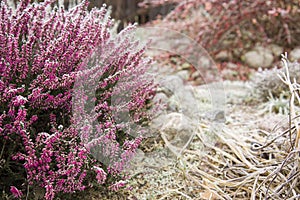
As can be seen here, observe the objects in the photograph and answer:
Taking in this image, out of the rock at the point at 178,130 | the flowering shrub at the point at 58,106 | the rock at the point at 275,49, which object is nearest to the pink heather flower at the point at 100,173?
the flowering shrub at the point at 58,106

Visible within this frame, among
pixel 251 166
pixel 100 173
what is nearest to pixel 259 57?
pixel 251 166

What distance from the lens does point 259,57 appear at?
4.51 meters

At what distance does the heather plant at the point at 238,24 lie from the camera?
4387 mm

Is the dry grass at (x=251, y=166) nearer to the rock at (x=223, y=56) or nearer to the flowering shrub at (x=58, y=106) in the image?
the flowering shrub at (x=58, y=106)

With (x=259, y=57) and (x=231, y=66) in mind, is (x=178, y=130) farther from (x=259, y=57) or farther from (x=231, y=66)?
(x=259, y=57)

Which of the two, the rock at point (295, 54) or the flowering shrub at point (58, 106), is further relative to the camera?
the rock at point (295, 54)

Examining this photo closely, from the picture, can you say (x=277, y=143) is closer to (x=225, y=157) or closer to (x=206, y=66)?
(x=225, y=157)

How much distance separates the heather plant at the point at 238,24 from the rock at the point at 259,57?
103 mm

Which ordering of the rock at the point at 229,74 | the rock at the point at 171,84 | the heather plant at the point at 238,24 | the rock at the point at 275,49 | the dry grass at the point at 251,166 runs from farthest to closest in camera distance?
the rock at the point at 275,49 → the heather plant at the point at 238,24 → the rock at the point at 229,74 → the rock at the point at 171,84 → the dry grass at the point at 251,166

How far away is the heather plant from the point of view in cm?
439

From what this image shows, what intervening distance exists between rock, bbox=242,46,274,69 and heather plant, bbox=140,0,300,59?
103mm

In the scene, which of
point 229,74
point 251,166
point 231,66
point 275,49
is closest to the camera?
point 251,166

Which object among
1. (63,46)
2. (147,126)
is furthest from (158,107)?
(63,46)

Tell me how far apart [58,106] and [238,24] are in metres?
3.45
